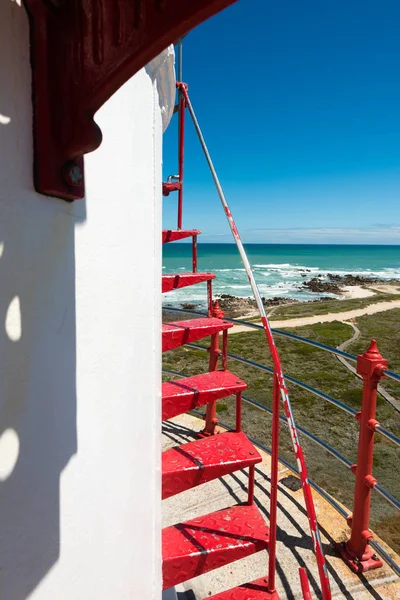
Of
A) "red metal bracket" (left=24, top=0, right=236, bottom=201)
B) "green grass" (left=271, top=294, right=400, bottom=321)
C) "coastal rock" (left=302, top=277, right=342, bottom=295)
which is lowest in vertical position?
"coastal rock" (left=302, top=277, right=342, bottom=295)

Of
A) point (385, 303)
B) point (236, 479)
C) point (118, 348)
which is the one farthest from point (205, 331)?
point (385, 303)

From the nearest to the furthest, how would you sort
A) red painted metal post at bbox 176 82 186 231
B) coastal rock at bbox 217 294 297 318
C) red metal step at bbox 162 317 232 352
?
1. red metal step at bbox 162 317 232 352
2. red painted metal post at bbox 176 82 186 231
3. coastal rock at bbox 217 294 297 318

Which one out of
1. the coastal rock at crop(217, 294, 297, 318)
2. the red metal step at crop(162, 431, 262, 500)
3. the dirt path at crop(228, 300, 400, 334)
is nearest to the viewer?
the red metal step at crop(162, 431, 262, 500)

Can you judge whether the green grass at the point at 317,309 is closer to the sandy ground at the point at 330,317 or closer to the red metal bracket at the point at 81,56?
the sandy ground at the point at 330,317

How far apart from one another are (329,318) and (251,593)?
53.6 feet

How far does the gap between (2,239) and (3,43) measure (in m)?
0.38

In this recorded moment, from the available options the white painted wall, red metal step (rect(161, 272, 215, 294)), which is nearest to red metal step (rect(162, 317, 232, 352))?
red metal step (rect(161, 272, 215, 294))

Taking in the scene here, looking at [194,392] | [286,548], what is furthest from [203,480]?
[286,548]

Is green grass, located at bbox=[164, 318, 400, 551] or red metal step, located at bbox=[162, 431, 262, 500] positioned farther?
green grass, located at bbox=[164, 318, 400, 551]

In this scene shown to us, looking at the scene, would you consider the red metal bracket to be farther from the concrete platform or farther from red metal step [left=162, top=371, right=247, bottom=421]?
the concrete platform

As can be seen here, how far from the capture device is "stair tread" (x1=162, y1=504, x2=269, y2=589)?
216 centimetres

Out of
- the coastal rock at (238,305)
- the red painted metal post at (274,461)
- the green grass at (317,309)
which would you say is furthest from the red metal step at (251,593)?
the coastal rock at (238,305)

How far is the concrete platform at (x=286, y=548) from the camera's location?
2.67 metres

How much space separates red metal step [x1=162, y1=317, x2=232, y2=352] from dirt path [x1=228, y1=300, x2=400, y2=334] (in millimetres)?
12033
